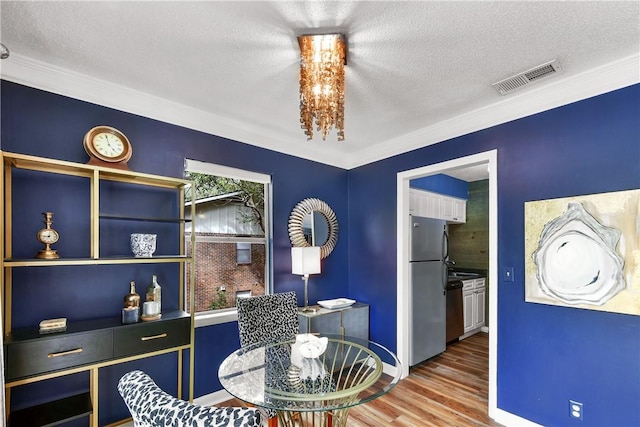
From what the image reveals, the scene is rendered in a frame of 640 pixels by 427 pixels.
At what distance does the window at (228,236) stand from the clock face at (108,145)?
0.55 metres

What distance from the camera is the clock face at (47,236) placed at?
188 cm

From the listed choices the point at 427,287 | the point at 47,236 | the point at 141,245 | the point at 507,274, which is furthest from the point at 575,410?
the point at 47,236

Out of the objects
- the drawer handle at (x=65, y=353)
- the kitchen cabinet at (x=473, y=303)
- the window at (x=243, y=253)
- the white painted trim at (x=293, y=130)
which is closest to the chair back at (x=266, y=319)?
the window at (x=243, y=253)

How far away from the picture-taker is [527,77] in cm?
215

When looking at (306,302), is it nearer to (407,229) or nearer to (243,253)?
(243,253)

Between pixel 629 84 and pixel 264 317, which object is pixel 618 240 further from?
pixel 264 317

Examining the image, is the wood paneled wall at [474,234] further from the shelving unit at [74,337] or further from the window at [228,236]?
the shelving unit at [74,337]

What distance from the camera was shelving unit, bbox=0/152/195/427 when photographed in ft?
5.61

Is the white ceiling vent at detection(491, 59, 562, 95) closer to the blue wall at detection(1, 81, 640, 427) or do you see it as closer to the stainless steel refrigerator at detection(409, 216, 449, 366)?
the blue wall at detection(1, 81, 640, 427)

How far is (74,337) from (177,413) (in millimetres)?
1397

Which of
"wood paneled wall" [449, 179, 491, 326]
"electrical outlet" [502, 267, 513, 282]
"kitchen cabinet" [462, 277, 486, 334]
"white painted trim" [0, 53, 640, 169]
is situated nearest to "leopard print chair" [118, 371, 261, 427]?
"white painted trim" [0, 53, 640, 169]

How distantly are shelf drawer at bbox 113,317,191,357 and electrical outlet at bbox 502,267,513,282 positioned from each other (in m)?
2.48

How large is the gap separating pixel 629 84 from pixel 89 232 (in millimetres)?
3744

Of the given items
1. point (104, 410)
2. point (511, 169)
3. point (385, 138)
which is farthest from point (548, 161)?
point (104, 410)
